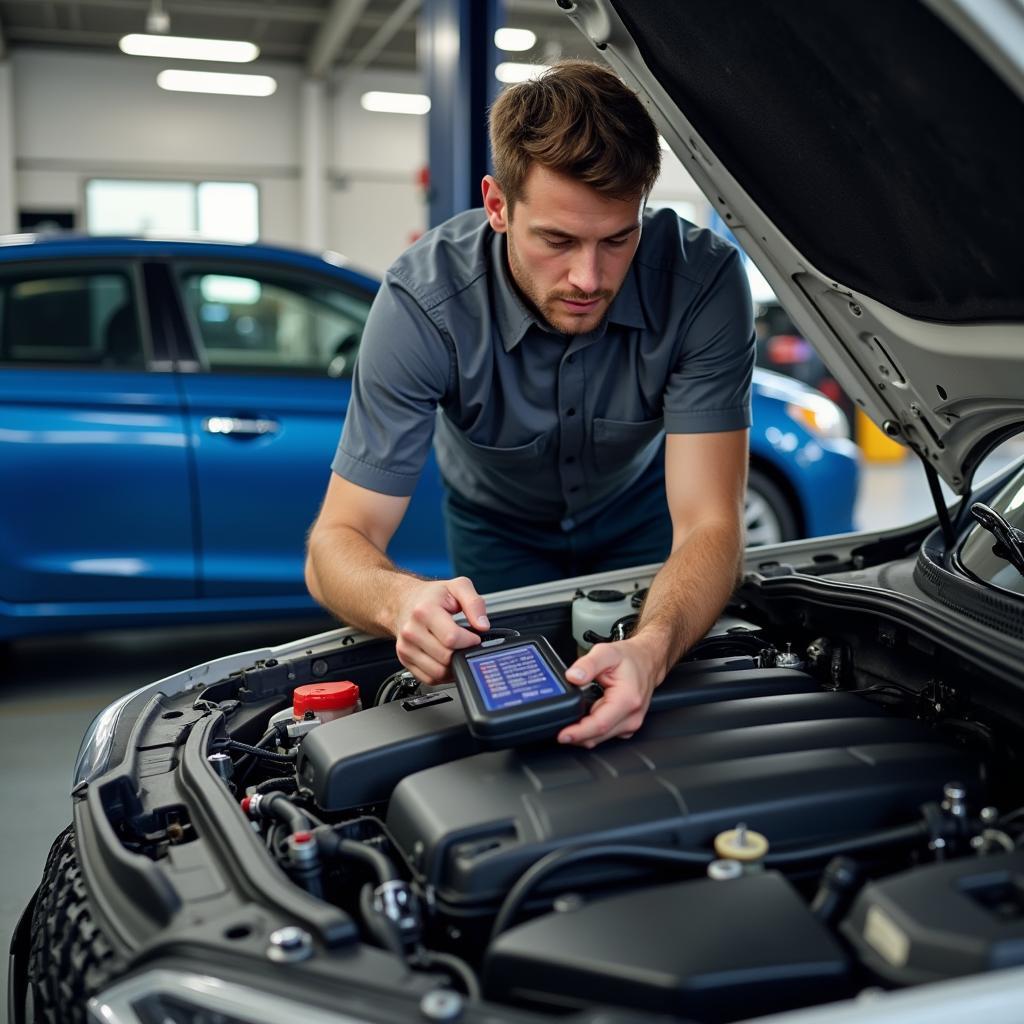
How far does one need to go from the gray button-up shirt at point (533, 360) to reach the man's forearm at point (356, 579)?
0.13 m

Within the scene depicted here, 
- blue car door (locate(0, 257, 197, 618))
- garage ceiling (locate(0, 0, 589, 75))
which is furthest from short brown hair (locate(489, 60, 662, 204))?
garage ceiling (locate(0, 0, 589, 75))

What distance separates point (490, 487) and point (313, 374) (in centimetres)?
151

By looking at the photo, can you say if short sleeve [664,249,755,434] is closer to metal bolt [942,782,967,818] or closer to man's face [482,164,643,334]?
man's face [482,164,643,334]

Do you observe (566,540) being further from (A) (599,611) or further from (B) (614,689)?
(B) (614,689)

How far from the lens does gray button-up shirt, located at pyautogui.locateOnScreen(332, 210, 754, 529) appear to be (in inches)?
75.0

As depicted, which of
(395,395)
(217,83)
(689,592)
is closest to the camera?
(689,592)

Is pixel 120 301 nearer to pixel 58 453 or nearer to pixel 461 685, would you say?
pixel 58 453

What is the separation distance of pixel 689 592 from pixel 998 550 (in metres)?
0.44

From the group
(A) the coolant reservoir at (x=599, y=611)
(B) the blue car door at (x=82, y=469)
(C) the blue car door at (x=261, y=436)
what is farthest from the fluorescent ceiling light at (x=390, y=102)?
(A) the coolant reservoir at (x=599, y=611)

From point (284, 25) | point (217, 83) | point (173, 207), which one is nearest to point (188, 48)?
point (284, 25)

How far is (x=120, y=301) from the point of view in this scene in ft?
Answer: 11.4

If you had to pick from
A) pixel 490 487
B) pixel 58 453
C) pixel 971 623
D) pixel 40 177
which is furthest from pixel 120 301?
pixel 40 177

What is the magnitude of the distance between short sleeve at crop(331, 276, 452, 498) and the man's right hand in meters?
0.51

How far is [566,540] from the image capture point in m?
2.24
